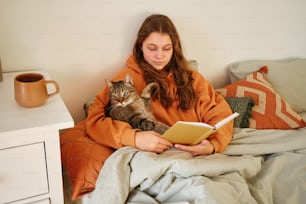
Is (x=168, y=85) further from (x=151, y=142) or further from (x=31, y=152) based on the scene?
(x=31, y=152)

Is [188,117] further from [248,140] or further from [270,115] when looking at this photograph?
[270,115]

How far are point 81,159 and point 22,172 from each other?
212 millimetres

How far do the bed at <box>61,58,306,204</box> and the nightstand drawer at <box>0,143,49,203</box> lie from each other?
0.14m

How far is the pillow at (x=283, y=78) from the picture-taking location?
1646 mm

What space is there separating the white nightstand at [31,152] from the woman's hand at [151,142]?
0.93 ft

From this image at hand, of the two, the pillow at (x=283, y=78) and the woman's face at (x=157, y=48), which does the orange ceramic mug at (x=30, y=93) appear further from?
the pillow at (x=283, y=78)

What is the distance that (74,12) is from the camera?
1.22 m

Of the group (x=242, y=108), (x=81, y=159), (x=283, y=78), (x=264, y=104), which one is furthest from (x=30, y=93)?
(x=283, y=78)

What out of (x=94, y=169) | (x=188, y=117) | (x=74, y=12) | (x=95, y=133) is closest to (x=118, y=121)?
(x=95, y=133)

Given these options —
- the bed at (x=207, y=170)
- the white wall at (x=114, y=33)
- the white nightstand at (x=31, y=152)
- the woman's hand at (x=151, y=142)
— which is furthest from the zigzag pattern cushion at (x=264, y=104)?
the white nightstand at (x=31, y=152)

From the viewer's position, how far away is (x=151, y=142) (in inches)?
42.1

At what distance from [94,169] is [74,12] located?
610 mm

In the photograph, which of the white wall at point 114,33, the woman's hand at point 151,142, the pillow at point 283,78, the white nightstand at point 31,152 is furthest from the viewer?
the pillow at point 283,78

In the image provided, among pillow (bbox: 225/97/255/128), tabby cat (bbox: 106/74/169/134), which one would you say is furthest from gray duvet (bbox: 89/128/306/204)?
pillow (bbox: 225/97/255/128)
